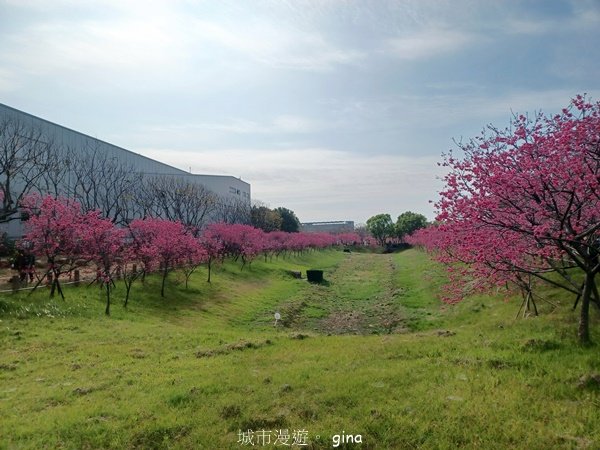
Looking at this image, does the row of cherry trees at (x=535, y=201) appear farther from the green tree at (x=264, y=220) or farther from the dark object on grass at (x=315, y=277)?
the green tree at (x=264, y=220)

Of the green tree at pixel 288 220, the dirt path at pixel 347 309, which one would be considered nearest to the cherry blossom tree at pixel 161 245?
the dirt path at pixel 347 309

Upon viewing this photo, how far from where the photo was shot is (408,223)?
9062cm

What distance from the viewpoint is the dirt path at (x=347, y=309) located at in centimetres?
1749

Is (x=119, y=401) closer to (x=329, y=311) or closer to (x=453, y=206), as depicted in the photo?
(x=453, y=206)

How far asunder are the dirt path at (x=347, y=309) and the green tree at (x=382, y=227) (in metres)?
66.0

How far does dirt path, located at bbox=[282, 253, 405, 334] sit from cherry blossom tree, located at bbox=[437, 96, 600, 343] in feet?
29.2

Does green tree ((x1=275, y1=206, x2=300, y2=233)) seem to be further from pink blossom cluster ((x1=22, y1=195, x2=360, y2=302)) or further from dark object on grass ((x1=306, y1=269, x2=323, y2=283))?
pink blossom cluster ((x1=22, y1=195, x2=360, y2=302))

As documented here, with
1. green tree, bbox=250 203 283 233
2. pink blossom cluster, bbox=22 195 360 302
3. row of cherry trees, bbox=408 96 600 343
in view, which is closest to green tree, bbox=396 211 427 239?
green tree, bbox=250 203 283 233

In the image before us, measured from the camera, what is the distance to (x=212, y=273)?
30.4m

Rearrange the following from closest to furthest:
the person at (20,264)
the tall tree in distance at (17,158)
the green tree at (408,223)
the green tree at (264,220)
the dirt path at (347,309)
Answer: the person at (20,264) < the dirt path at (347,309) < the tall tree in distance at (17,158) < the green tree at (264,220) < the green tree at (408,223)

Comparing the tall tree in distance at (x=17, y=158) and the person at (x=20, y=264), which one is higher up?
the tall tree in distance at (x=17, y=158)

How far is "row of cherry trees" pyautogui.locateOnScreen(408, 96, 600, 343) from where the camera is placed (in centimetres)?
616

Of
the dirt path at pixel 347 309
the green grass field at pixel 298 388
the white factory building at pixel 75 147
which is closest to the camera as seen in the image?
the green grass field at pixel 298 388

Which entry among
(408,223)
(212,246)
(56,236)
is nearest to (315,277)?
(212,246)
